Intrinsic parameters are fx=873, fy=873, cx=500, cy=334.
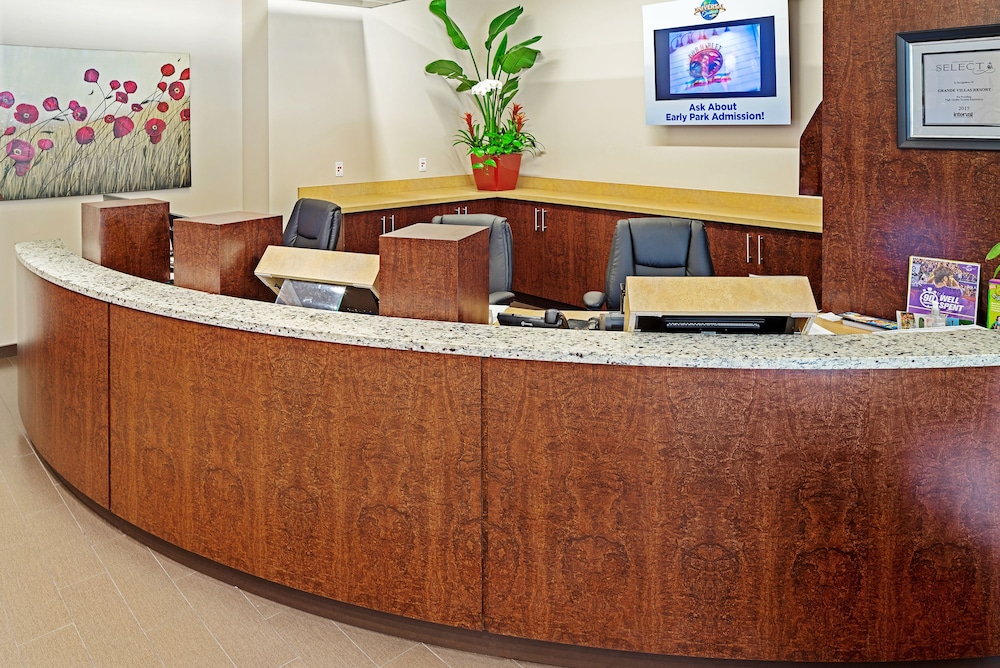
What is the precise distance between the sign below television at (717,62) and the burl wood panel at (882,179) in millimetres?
2243

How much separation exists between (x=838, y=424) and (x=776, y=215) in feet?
12.3

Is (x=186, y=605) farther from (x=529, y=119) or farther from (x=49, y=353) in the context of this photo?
(x=529, y=119)

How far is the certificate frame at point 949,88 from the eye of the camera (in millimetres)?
2879

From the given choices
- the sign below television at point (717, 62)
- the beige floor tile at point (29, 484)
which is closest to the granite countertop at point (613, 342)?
the beige floor tile at point (29, 484)

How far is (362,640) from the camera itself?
8.11ft

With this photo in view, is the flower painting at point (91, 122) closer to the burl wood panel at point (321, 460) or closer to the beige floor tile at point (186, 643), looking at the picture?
the burl wood panel at point (321, 460)

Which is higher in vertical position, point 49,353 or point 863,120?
point 863,120

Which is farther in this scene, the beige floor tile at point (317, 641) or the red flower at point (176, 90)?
the red flower at point (176, 90)

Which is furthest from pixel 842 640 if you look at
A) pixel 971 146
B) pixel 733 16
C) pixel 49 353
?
pixel 733 16

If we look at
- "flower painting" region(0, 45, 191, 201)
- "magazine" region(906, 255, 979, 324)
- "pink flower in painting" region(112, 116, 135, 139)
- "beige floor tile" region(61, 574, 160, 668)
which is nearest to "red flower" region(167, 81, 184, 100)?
"flower painting" region(0, 45, 191, 201)

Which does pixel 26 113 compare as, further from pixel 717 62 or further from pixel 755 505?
pixel 755 505

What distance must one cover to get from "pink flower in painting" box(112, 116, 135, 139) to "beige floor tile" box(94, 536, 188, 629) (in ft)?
10.9

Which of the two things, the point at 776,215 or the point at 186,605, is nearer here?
the point at 186,605

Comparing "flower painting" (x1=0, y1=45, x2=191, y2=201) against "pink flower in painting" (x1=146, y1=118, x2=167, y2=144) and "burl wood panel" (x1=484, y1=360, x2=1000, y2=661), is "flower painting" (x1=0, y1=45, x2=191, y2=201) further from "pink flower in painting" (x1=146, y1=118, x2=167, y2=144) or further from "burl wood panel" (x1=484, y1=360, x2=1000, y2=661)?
"burl wood panel" (x1=484, y1=360, x2=1000, y2=661)
